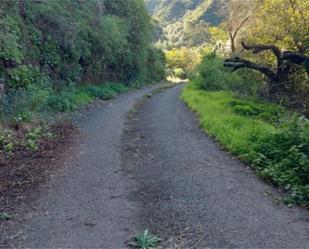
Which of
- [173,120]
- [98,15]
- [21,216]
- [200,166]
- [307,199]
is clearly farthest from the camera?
[98,15]

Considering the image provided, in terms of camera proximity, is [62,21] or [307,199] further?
[62,21]

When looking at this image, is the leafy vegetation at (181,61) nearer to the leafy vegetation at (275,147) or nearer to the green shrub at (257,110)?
the green shrub at (257,110)

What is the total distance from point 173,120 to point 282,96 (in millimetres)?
6700

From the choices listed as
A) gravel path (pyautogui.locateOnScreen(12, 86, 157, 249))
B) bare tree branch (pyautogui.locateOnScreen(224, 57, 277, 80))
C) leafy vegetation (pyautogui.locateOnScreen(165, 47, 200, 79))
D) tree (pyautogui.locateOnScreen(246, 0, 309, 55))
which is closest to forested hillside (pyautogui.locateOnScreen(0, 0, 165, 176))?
gravel path (pyautogui.locateOnScreen(12, 86, 157, 249))

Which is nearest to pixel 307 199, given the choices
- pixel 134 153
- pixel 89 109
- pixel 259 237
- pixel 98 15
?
pixel 259 237

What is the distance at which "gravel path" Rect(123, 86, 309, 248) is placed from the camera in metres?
4.94

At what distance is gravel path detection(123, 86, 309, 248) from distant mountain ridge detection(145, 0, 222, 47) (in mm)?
46339

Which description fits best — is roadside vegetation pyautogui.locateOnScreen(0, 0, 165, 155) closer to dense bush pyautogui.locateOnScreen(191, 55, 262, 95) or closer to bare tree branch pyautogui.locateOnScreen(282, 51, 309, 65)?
dense bush pyautogui.locateOnScreen(191, 55, 262, 95)

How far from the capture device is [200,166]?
8.01m

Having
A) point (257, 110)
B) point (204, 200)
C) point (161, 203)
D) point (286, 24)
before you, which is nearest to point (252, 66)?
point (286, 24)

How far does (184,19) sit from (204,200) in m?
84.0

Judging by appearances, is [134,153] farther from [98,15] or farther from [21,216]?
[98,15]

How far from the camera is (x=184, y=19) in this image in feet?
284

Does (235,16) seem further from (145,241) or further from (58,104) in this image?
(145,241)
